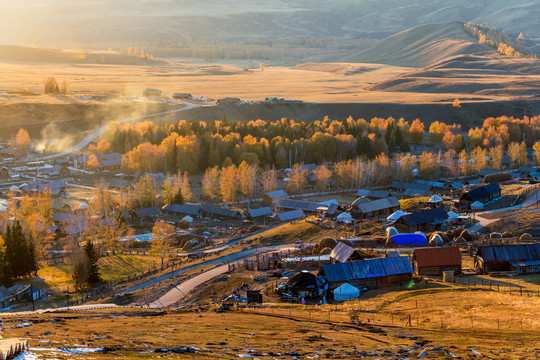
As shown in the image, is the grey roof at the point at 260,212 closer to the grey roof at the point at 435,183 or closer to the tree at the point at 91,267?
the tree at the point at 91,267

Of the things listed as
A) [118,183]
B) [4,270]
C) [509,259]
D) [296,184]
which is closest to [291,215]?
[296,184]

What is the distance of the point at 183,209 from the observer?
83.4 m

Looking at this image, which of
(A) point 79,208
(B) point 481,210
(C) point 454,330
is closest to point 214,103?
(A) point 79,208

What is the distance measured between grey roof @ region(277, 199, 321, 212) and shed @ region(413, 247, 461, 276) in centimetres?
3434

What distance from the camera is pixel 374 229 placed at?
222 feet

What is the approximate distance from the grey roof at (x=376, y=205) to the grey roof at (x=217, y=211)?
57.2ft

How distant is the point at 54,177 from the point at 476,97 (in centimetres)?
13305

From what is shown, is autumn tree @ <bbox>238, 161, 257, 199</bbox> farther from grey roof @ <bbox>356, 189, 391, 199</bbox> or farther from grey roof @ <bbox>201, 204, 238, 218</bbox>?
grey roof @ <bbox>356, 189, 391, 199</bbox>

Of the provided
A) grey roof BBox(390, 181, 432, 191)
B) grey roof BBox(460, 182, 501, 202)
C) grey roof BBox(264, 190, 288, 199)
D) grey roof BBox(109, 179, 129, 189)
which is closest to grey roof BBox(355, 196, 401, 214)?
grey roof BBox(460, 182, 501, 202)

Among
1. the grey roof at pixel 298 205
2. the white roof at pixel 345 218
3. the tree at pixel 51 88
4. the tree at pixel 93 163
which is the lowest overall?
the grey roof at pixel 298 205

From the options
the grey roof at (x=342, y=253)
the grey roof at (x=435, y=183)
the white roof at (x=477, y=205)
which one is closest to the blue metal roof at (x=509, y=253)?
the grey roof at (x=342, y=253)

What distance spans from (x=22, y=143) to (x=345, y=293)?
9225cm

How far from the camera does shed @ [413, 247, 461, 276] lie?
47.2 metres

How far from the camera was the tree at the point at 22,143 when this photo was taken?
→ 115 meters
